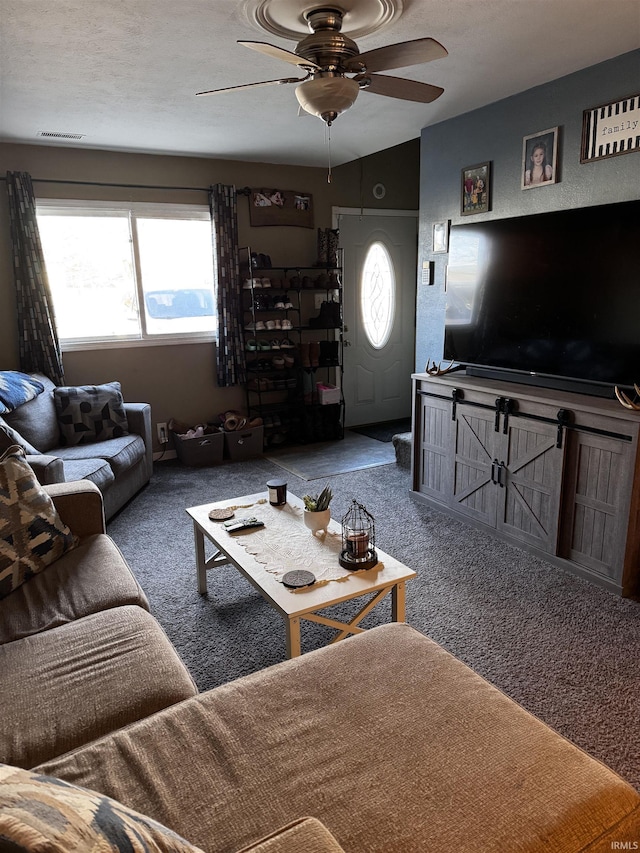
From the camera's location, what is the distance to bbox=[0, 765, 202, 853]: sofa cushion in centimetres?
63

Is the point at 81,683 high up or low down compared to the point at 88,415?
down

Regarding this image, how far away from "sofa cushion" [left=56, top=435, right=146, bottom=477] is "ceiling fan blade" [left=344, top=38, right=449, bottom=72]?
2.60 meters

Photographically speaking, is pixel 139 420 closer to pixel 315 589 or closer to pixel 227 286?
pixel 227 286

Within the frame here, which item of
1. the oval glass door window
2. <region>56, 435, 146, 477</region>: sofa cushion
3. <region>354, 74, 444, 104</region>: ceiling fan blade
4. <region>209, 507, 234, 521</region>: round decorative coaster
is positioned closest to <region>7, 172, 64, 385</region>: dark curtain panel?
<region>56, 435, 146, 477</region>: sofa cushion

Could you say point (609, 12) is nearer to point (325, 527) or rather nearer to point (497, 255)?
point (497, 255)

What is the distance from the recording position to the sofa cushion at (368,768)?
1.03 meters

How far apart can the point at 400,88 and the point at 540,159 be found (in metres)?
1.26

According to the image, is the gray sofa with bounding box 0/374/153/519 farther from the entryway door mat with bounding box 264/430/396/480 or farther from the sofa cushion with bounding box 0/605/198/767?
the sofa cushion with bounding box 0/605/198/767

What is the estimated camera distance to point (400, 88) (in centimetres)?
230

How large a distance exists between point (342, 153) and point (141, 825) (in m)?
4.92

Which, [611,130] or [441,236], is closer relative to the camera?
[611,130]

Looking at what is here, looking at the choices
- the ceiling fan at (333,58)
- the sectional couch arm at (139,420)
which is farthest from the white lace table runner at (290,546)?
the sectional couch arm at (139,420)

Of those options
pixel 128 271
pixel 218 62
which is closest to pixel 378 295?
pixel 128 271

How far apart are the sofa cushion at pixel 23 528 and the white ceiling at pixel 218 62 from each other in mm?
1711
